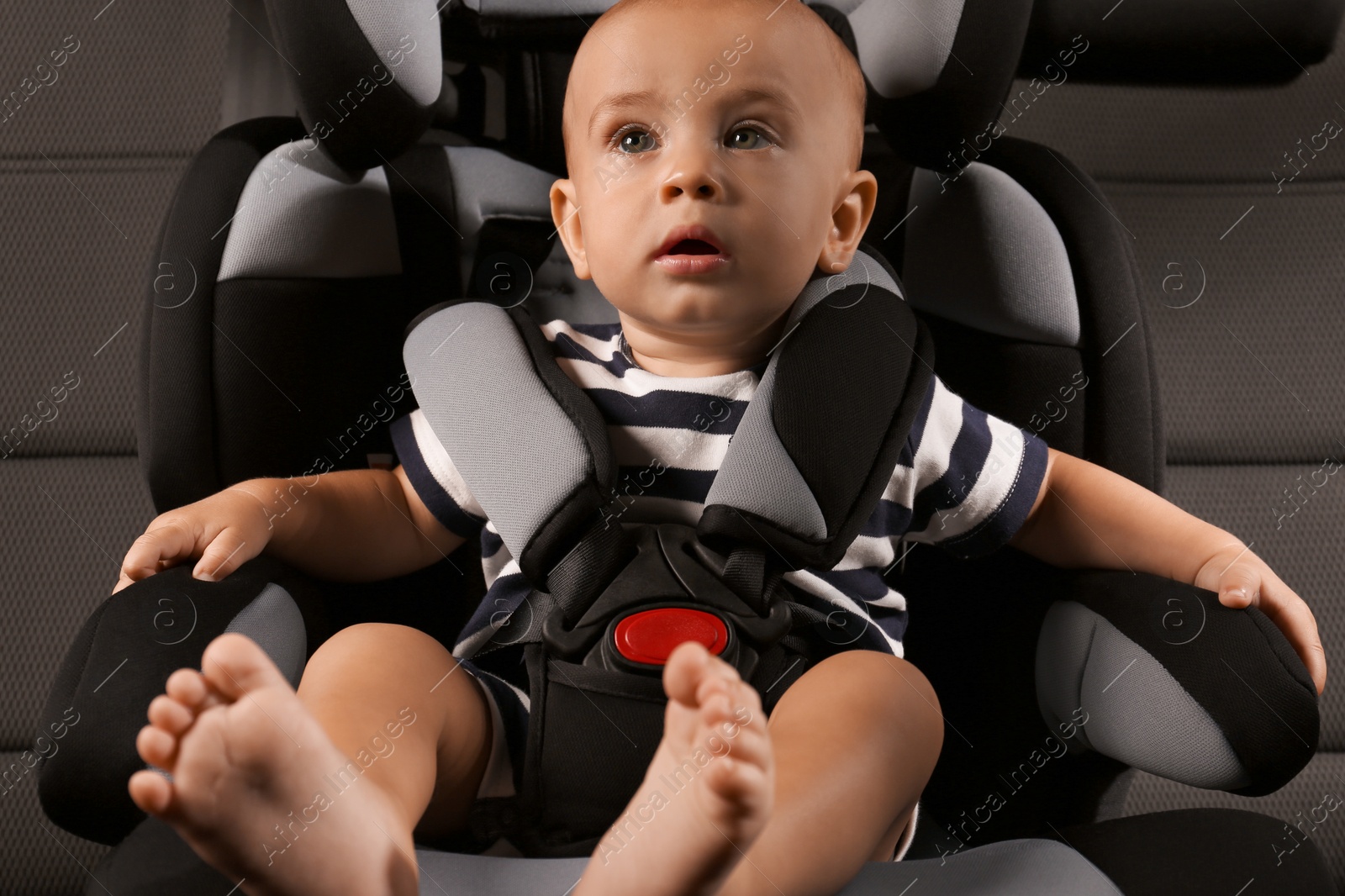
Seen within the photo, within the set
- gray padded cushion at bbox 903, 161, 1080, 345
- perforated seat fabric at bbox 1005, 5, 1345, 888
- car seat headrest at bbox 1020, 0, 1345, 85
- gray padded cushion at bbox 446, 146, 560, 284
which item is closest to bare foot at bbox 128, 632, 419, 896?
gray padded cushion at bbox 446, 146, 560, 284

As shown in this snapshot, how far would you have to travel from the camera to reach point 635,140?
0.84 m

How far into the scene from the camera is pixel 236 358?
0.87 metres

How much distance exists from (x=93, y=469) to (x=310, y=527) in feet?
2.27

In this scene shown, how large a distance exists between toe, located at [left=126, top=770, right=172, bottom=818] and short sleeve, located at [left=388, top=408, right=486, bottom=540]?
0.41 meters

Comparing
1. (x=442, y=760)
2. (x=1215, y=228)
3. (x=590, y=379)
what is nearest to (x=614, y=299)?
(x=590, y=379)

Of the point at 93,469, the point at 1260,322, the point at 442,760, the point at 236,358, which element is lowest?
the point at 93,469

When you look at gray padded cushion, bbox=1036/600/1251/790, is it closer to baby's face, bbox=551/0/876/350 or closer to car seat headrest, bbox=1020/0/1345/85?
baby's face, bbox=551/0/876/350

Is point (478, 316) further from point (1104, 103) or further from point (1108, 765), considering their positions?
point (1104, 103)

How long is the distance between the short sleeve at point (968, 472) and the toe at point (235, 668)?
510 millimetres

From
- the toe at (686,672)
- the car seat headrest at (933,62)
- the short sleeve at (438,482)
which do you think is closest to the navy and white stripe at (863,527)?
the short sleeve at (438,482)

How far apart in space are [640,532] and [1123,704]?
35 centimetres

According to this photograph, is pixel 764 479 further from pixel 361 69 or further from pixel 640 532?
pixel 361 69

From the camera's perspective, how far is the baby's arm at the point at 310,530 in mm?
791

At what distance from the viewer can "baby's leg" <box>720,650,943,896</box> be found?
623 mm
